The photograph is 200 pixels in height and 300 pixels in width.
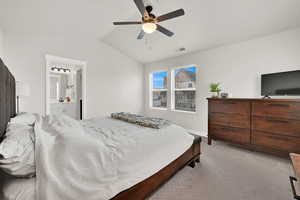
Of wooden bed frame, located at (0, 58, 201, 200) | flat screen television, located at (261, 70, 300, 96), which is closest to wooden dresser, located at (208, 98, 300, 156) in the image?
flat screen television, located at (261, 70, 300, 96)

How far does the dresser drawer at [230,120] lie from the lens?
100 inches

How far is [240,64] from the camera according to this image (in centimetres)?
313

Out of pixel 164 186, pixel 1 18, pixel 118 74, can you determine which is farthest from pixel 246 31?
pixel 1 18

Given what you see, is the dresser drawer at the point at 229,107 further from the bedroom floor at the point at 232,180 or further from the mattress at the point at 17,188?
the mattress at the point at 17,188

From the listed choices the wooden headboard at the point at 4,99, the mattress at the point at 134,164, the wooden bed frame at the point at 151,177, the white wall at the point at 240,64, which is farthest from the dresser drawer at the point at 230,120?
the wooden headboard at the point at 4,99

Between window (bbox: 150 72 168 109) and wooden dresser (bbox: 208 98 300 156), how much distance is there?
214cm

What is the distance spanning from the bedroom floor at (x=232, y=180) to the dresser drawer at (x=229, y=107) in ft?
2.80

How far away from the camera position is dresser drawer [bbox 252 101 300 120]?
6.86 feet

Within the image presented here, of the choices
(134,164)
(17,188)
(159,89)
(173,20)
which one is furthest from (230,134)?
(17,188)

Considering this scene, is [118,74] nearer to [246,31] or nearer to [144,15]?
[144,15]

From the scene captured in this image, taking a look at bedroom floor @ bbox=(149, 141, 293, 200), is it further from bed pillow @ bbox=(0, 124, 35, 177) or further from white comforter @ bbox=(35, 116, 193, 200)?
bed pillow @ bbox=(0, 124, 35, 177)

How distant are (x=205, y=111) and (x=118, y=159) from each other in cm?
318

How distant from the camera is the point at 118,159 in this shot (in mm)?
1130

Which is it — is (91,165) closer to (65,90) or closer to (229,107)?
(229,107)
